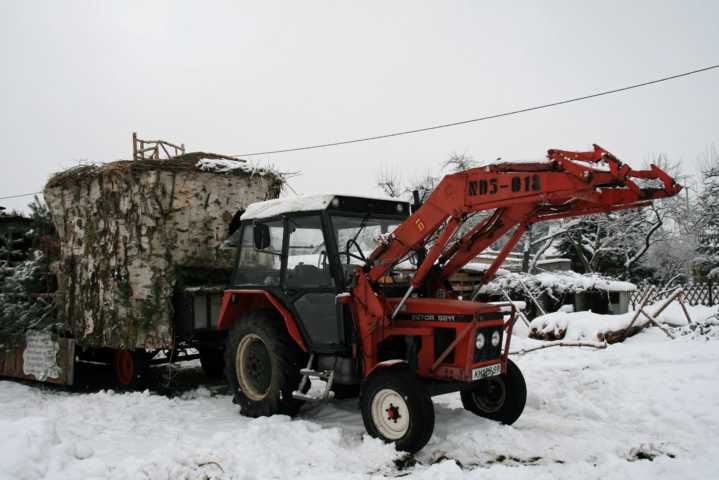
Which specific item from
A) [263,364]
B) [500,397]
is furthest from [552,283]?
[263,364]

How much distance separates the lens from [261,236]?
5.94 meters

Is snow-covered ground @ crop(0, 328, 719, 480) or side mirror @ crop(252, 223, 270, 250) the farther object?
side mirror @ crop(252, 223, 270, 250)

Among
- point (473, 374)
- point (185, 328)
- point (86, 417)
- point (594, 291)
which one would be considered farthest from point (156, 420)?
point (594, 291)

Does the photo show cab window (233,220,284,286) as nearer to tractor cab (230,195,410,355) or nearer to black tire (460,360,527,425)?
tractor cab (230,195,410,355)

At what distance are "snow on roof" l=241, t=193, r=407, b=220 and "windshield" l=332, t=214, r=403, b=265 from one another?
0.20 metres

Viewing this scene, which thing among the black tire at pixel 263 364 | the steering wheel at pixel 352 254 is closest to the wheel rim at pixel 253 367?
the black tire at pixel 263 364

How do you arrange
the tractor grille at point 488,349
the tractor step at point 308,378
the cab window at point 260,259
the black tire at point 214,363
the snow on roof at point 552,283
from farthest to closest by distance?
the snow on roof at point 552,283 < the black tire at point 214,363 < the cab window at point 260,259 < the tractor step at point 308,378 < the tractor grille at point 488,349

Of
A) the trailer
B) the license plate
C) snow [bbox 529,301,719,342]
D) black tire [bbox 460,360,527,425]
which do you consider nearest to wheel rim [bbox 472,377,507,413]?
black tire [bbox 460,360,527,425]

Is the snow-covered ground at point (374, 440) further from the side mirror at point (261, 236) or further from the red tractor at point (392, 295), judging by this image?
the side mirror at point (261, 236)

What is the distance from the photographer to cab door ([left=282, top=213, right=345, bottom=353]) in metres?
5.71

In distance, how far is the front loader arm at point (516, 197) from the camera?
4.52 metres

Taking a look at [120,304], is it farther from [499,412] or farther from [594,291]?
[594,291]

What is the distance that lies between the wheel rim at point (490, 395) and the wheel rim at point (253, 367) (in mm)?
2109

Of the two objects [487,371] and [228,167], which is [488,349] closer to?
[487,371]
